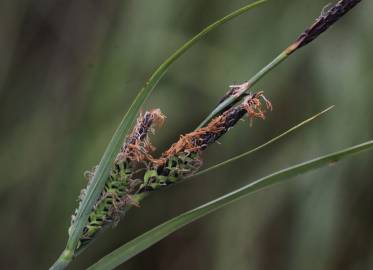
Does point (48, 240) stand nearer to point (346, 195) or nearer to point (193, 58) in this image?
point (193, 58)

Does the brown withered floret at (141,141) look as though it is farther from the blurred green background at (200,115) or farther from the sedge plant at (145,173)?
the blurred green background at (200,115)

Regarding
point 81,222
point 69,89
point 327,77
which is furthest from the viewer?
point 69,89

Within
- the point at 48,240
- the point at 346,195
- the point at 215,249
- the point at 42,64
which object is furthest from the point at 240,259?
the point at 42,64

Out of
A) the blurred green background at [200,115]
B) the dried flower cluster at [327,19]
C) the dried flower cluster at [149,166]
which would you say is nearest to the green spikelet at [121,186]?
the dried flower cluster at [149,166]

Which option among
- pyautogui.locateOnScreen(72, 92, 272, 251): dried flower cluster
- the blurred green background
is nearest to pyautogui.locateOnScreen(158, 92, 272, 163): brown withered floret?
pyautogui.locateOnScreen(72, 92, 272, 251): dried flower cluster

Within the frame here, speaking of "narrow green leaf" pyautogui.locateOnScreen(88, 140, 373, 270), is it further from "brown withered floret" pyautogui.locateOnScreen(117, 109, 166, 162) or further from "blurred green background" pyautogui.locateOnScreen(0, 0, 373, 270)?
"blurred green background" pyautogui.locateOnScreen(0, 0, 373, 270)

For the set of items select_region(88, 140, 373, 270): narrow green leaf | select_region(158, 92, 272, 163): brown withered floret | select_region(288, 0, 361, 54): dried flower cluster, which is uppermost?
select_region(288, 0, 361, 54): dried flower cluster
